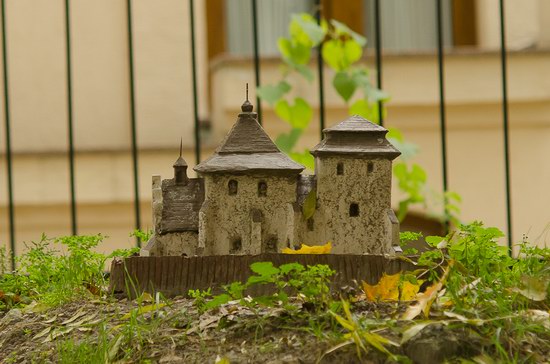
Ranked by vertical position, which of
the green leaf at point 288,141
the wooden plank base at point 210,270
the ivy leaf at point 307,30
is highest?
the ivy leaf at point 307,30

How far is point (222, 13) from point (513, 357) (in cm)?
601

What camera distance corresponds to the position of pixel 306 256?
2.76 m

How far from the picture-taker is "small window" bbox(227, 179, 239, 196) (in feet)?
9.70

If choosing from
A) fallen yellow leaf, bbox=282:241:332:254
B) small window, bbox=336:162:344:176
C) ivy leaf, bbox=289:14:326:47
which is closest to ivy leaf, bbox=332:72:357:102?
ivy leaf, bbox=289:14:326:47

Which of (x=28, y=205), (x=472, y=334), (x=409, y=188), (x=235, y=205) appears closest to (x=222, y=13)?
(x=28, y=205)

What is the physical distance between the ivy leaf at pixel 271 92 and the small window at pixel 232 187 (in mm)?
1673

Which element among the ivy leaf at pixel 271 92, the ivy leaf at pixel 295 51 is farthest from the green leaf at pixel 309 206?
the ivy leaf at pixel 295 51

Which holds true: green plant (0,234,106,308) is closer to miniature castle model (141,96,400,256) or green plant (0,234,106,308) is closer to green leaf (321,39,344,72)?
miniature castle model (141,96,400,256)

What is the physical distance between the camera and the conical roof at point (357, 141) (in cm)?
296

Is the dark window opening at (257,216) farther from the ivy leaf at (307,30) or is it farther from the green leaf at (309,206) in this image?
the ivy leaf at (307,30)

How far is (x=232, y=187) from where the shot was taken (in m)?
2.96

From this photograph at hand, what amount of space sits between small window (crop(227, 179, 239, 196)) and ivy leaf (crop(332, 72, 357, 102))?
6.03ft

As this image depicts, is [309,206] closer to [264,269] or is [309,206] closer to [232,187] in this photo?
[232,187]

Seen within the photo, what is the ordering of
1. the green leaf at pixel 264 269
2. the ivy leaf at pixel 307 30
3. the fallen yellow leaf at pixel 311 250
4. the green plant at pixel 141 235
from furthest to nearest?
the ivy leaf at pixel 307 30 → the green plant at pixel 141 235 → the fallen yellow leaf at pixel 311 250 → the green leaf at pixel 264 269
